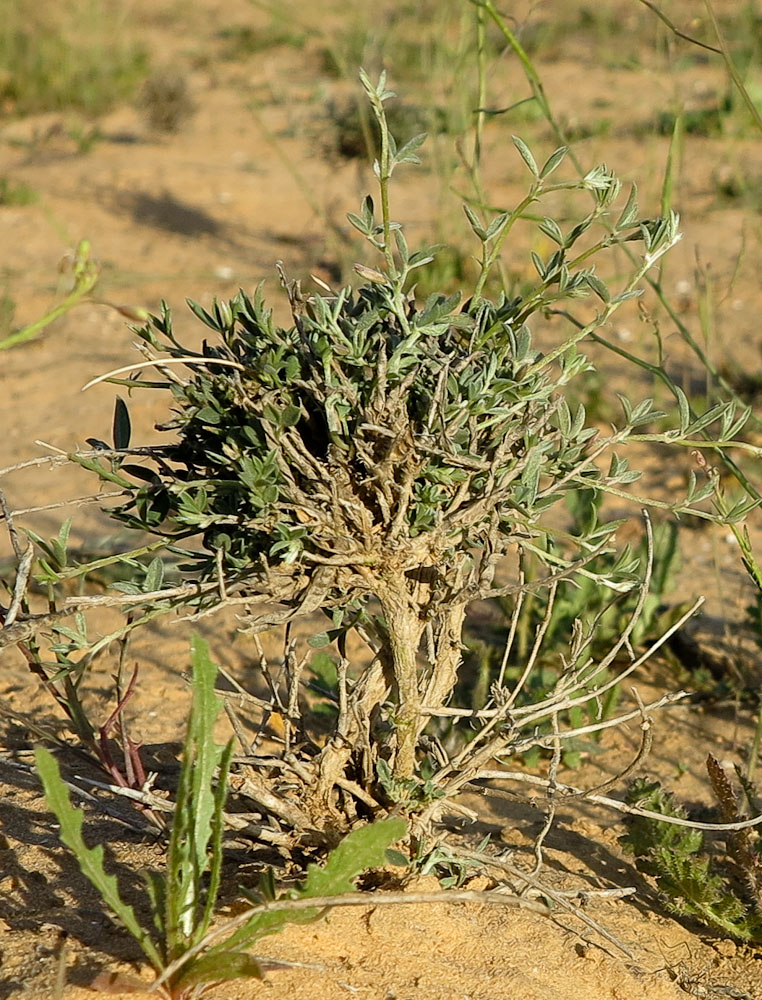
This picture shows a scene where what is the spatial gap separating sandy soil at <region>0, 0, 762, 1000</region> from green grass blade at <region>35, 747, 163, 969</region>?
9 centimetres

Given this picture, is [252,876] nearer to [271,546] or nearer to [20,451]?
[271,546]

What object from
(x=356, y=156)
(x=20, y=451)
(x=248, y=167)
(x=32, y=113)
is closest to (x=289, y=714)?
(x=20, y=451)

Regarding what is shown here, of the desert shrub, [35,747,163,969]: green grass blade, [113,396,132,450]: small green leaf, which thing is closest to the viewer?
[35,747,163,969]: green grass blade

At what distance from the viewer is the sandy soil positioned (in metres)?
1.68

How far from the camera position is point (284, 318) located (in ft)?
15.7

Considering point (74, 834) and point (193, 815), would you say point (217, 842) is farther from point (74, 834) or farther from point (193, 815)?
point (74, 834)

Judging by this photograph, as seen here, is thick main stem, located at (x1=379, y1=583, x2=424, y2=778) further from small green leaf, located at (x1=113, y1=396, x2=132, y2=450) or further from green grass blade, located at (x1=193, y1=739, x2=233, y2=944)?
small green leaf, located at (x1=113, y1=396, x2=132, y2=450)

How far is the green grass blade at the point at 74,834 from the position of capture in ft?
4.57

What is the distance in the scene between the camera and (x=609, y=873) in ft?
6.91

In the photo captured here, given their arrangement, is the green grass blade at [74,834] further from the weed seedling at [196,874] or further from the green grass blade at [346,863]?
the green grass blade at [346,863]

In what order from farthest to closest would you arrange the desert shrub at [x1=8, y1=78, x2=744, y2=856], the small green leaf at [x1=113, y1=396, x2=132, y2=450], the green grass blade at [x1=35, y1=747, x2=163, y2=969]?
the small green leaf at [x1=113, y1=396, x2=132, y2=450], the desert shrub at [x1=8, y1=78, x2=744, y2=856], the green grass blade at [x1=35, y1=747, x2=163, y2=969]

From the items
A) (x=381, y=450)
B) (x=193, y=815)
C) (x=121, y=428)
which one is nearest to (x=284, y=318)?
(x=121, y=428)

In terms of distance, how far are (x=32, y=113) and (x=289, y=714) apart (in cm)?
685

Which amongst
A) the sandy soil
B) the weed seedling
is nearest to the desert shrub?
the weed seedling
